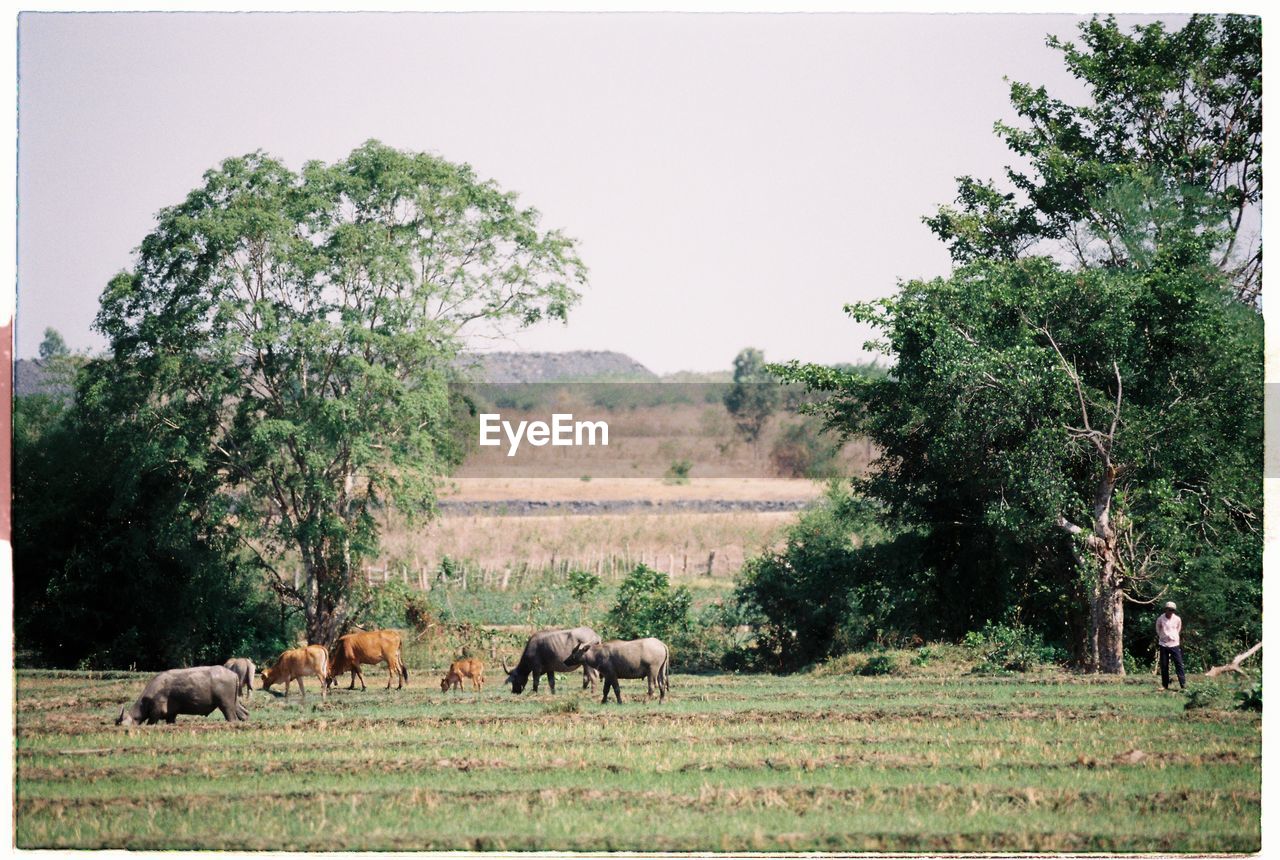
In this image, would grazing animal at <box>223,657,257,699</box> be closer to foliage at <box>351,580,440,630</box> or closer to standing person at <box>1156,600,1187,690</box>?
foliage at <box>351,580,440,630</box>

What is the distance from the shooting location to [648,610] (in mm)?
26375

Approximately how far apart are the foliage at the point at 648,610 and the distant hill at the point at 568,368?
13.9 meters

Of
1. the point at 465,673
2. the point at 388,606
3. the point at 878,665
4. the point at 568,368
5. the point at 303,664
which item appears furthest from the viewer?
the point at 568,368

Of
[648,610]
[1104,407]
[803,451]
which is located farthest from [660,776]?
[803,451]

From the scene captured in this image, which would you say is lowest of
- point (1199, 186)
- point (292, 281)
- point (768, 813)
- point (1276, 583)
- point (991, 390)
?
point (768, 813)

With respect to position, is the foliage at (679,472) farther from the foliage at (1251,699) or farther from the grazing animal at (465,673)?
the foliage at (1251,699)

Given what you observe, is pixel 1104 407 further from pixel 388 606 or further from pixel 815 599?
pixel 388 606

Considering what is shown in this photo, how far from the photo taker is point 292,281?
80.1 feet

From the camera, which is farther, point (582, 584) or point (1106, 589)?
point (582, 584)

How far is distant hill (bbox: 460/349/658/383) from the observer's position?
4278 centimetres

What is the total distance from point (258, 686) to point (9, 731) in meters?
5.37

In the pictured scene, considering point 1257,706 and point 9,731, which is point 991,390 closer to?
point 1257,706

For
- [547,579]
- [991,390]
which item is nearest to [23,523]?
[547,579]

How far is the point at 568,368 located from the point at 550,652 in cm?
3190
